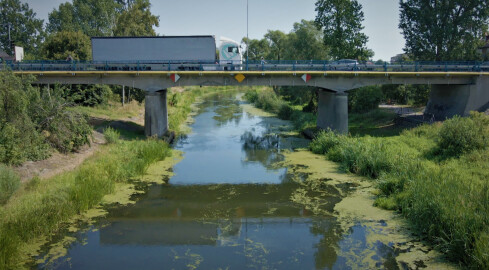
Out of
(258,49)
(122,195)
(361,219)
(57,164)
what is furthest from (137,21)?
(258,49)

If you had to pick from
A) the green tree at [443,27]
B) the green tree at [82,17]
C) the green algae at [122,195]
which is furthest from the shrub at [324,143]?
the green tree at [82,17]

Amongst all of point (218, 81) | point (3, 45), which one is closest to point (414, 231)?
point (218, 81)

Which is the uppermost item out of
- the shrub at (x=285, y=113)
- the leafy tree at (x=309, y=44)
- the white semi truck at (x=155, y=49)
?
the leafy tree at (x=309, y=44)

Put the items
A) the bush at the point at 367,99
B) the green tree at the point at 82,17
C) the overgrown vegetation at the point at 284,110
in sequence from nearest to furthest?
the overgrown vegetation at the point at 284,110 < the bush at the point at 367,99 < the green tree at the point at 82,17

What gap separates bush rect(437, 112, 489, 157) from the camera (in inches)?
920

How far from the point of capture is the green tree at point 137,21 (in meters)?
52.9

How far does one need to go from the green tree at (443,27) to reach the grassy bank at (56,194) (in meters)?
36.8

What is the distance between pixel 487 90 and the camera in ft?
119

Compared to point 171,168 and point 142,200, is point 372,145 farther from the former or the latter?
point 142,200

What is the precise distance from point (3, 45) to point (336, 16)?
6538 centimetres

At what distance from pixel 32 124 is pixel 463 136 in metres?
24.3

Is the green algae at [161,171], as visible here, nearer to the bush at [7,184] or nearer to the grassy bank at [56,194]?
the grassy bank at [56,194]

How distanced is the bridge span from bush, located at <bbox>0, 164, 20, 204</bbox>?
15.8m

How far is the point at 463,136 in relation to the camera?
2361 cm
